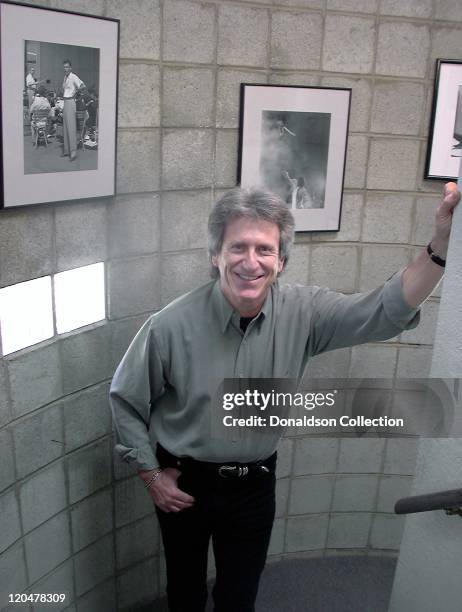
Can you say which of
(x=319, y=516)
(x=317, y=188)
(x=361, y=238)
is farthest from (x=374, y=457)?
(x=317, y=188)

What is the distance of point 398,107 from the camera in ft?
6.21

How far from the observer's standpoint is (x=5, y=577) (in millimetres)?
1490

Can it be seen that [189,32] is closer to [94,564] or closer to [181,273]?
[181,273]

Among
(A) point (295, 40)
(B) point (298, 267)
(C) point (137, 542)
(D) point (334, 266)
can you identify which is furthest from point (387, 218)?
(C) point (137, 542)

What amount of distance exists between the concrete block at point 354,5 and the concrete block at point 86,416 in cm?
125

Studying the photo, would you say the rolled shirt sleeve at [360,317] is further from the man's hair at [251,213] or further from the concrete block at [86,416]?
the concrete block at [86,416]

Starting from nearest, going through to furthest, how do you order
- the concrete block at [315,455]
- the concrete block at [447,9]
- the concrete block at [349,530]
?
the concrete block at [447,9]
the concrete block at [315,455]
the concrete block at [349,530]

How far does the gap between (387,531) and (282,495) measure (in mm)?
434

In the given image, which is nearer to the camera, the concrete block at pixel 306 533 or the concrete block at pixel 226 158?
the concrete block at pixel 226 158

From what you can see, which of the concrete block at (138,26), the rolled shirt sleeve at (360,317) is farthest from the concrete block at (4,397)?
the concrete block at (138,26)

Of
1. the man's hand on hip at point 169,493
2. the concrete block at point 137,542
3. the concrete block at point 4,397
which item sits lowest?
the concrete block at point 137,542

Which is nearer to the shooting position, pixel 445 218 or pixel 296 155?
pixel 445 218

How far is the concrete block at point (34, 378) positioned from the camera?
4.73 feet

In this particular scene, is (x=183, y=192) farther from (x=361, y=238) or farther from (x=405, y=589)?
(x=405, y=589)
